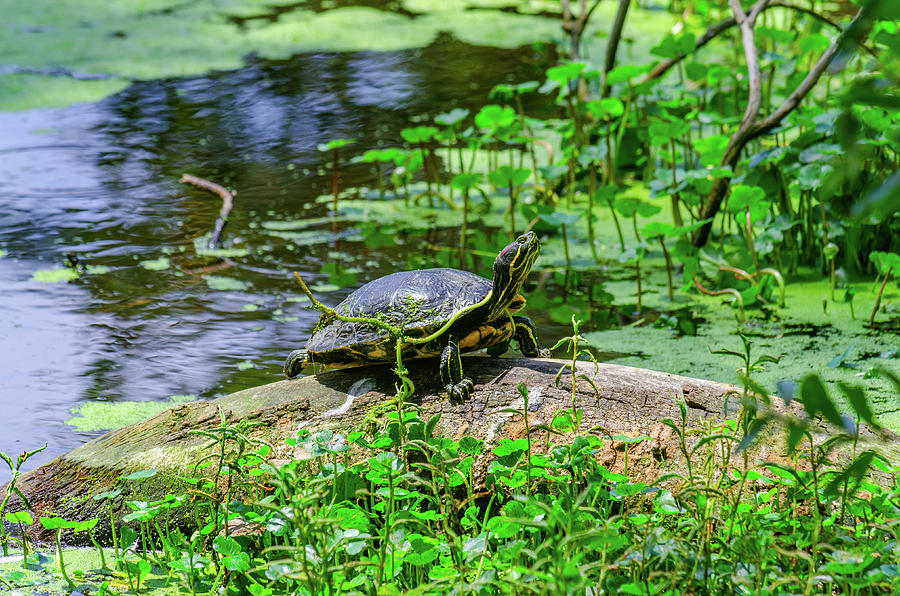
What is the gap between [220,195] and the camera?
4.79 metres

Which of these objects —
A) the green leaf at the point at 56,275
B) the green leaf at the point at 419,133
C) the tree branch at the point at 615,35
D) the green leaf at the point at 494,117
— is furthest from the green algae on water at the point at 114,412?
the tree branch at the point at 615,35

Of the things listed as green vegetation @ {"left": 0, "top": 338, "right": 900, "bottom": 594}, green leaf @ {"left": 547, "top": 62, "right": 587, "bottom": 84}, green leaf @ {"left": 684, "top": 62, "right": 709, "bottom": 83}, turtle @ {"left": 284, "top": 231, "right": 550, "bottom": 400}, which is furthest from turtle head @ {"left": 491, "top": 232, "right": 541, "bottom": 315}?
green leaf @ {"left": 684, "top": 62, "right": 709, "bottom": 83}

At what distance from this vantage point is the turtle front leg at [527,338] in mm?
2365

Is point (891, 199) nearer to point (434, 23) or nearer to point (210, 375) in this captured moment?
point (210, 375)

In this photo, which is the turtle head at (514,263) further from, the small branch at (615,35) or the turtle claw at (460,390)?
the small branch at (615,35)

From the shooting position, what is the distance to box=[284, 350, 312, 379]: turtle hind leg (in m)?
2.33

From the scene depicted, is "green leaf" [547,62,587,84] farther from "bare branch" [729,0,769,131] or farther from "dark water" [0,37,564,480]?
"dark water" [0,37,564,480]

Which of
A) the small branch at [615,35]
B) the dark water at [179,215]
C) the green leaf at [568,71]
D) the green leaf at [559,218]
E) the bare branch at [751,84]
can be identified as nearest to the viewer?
the dark water at [179,215]

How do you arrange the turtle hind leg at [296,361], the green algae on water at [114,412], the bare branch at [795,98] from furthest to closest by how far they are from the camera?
the bare branch at [795,98] → the green algae on water at [114,412] → the turtle hind leg at [296,361]

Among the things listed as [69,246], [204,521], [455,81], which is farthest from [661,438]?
[455,81]

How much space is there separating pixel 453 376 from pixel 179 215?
306 cm

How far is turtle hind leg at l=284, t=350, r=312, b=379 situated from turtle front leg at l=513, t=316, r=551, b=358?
60cm

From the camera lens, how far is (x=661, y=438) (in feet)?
6.59

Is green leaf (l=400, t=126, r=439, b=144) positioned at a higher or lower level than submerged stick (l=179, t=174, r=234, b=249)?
higher
